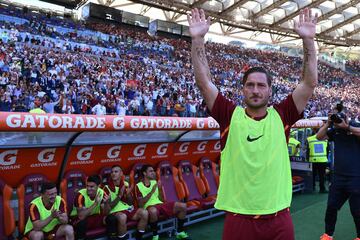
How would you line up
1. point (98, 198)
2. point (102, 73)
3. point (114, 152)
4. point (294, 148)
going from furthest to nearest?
point (102, 73), point (294, 148), point (114, 152), point (98, 198)

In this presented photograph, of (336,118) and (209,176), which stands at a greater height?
(336,118)

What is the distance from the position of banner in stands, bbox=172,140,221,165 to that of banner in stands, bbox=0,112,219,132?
3.36 ft

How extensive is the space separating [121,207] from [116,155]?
0.98 m

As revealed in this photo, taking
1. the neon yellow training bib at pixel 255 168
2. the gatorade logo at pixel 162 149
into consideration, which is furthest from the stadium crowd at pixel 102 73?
the neon yellow training bib at pixel 255 168

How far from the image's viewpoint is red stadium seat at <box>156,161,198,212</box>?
6203 millimetres

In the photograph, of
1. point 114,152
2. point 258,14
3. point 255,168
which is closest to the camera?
point 255,168

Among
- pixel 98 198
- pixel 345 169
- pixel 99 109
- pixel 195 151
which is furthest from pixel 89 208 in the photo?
pixel 99 109

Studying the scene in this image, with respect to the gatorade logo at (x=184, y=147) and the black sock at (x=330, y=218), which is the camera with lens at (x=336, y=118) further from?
the gatorade logo at (x=184, y=147)

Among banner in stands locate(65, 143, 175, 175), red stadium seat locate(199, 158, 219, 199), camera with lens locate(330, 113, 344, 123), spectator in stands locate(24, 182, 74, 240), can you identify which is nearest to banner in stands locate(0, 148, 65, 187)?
banner in stands locate(65, 143, 175, 175)

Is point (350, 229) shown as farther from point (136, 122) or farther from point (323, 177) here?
point (136, 122)

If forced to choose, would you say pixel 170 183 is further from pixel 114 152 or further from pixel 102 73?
pixel 102 73

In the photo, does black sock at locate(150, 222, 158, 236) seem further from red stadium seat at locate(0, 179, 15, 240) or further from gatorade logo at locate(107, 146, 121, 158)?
red stadium seat at locate(0, 179, 15, 240)

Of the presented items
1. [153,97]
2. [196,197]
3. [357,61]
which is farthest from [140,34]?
[357,61]

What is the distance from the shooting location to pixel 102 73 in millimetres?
16891
